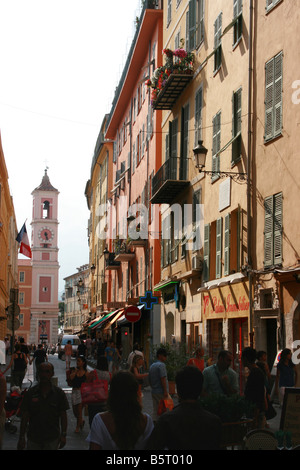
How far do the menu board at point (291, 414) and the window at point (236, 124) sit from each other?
1205 cm

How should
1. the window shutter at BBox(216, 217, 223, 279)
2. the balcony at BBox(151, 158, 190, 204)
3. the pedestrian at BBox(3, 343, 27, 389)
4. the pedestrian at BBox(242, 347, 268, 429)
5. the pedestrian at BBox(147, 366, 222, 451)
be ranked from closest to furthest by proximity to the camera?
the pedestrian at BBox(147, 366, 222, 451) → the pedestrian at BBox(242, 347, 268, 429) → the pedestrian at BBox(3, 343, 27, 389) → the window shutter at BBox(216, 217, 223, 279) → the balcony at BBox(151, 158, 190, 204)

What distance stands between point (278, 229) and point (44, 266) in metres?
109

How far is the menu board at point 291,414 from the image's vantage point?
9.12 m

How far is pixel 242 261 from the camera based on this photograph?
65.9 feet

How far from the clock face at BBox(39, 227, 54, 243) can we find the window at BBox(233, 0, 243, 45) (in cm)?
10622

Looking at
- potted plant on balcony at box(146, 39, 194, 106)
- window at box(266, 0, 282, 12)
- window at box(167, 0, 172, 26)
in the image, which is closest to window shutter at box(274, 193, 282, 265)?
window at box(266, 0, 282, 12)

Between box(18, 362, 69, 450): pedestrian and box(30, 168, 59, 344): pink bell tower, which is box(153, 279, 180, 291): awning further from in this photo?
box(30, 168, 59, 344): pink bell tower

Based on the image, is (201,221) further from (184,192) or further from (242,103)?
(242,103)

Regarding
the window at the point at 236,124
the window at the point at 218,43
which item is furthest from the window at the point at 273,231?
the window at the point at 218,43

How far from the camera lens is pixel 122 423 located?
525 centimetres

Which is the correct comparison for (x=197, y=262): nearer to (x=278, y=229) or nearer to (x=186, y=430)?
(x=278, y=229)

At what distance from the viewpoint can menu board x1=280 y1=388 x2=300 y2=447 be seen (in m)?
9.12

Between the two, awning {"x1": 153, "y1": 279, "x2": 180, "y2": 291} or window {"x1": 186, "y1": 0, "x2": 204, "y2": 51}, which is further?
awning {"x1": 153, "y1": 279, "x2": 180, "y2": 291}
